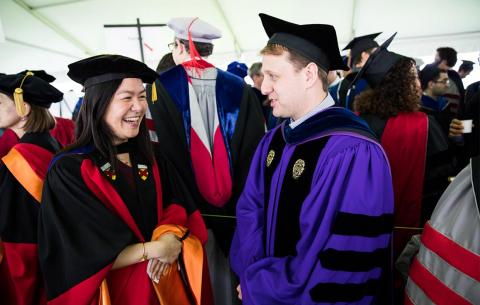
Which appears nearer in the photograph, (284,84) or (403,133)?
(284,84)

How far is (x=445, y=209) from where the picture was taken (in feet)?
3.68

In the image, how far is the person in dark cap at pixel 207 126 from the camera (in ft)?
7.10

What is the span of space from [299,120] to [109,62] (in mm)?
1013

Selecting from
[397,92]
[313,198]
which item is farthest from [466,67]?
[313,198]

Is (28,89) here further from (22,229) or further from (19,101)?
(22,229)

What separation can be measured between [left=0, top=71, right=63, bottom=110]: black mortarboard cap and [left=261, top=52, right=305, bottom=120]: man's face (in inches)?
64.0

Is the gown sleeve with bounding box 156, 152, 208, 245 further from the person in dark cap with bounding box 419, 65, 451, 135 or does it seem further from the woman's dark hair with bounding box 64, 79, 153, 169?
the person in dark cap with bounding box 419, 65, 451, 135

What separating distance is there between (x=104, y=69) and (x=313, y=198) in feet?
4.03

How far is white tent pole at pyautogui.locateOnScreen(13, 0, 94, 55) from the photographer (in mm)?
6606

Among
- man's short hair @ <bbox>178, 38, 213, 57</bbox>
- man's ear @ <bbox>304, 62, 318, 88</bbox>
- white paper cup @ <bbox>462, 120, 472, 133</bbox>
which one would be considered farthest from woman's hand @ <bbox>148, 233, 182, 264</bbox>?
white paper cup @ <bbox>462, 120, 472, 133</bbox>

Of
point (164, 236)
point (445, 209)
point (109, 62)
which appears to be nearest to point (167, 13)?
point (109, 62)

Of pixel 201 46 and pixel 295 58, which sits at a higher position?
pixel 201 46

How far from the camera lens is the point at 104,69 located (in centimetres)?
147

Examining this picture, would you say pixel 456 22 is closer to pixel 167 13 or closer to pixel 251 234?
pixel 167 13
